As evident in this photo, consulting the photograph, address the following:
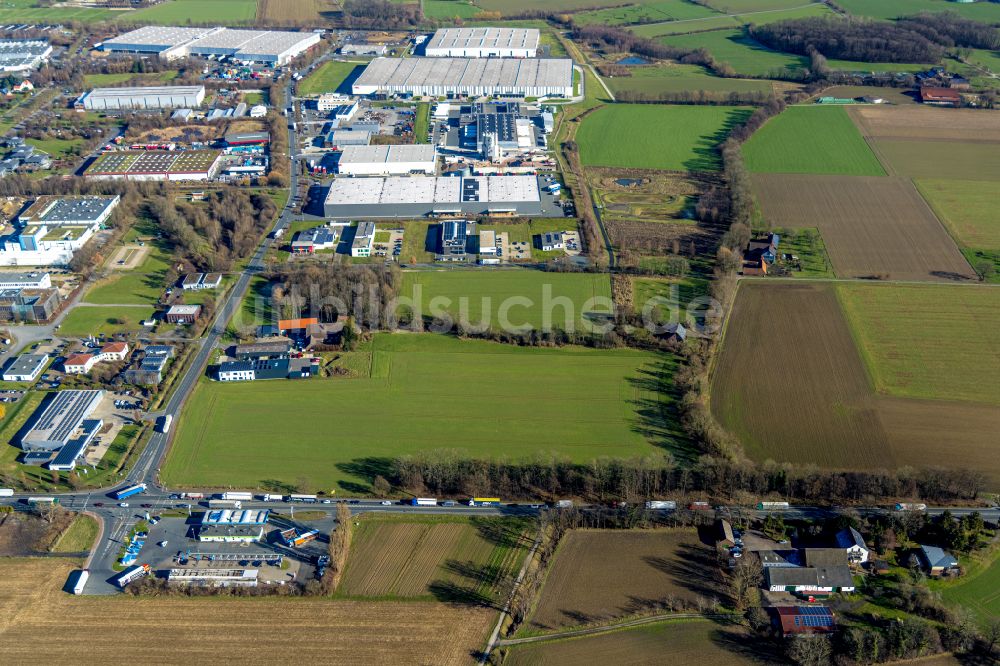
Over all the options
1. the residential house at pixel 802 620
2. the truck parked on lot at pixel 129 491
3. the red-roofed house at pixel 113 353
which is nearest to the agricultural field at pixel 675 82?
the red-roofed house at pixel 113 353

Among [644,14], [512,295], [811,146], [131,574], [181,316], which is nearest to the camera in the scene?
[131,574]

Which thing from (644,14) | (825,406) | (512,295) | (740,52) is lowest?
(825,406)

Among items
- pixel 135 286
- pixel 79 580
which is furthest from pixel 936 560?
pixel 135 286

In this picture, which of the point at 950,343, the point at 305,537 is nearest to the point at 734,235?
the point at 950,343

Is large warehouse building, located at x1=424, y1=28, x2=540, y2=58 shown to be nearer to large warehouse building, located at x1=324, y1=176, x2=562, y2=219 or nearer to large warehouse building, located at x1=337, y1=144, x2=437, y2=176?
large warehouse building, located at x1=337, y1=144, x2=437, y2=176

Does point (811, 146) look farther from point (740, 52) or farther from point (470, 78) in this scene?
point (470, 78)

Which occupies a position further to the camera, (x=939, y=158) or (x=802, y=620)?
(x=939, y=158)
